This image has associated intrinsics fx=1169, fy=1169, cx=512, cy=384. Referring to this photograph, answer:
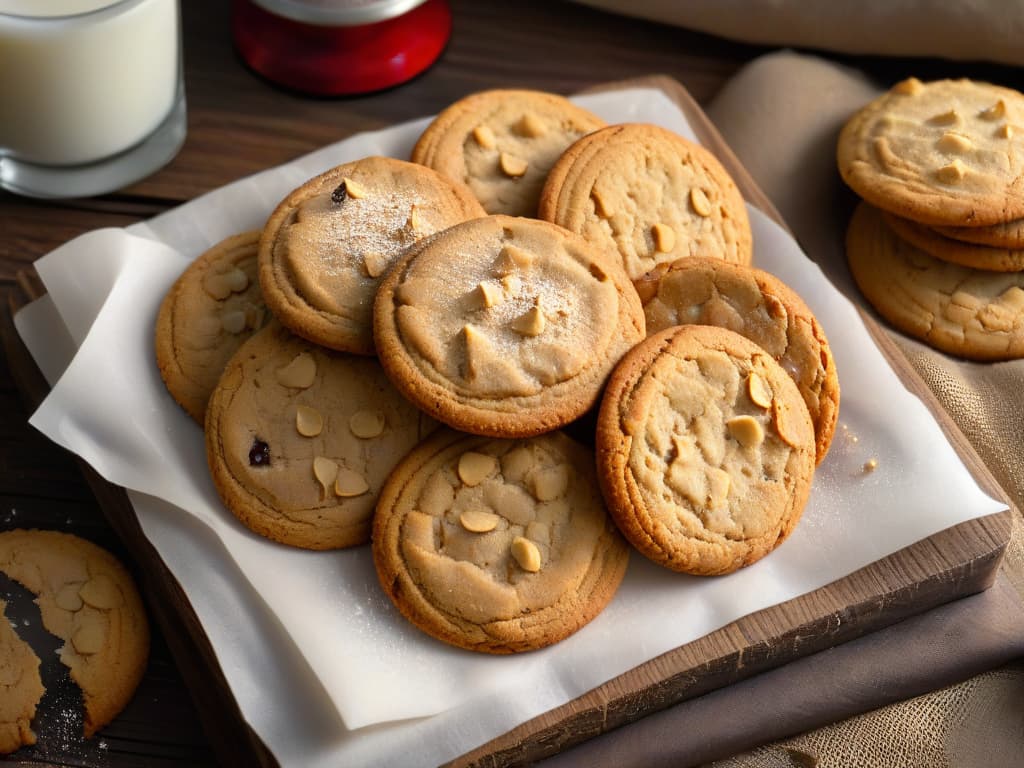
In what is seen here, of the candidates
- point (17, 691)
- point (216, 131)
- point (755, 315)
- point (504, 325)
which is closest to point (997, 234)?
point (755, 315)

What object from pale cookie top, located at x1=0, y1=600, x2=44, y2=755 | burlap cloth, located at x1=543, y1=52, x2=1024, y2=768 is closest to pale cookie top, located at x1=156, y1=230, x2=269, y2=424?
pale cookie top, located at x1=0, y1=600, x2=44, y2=755

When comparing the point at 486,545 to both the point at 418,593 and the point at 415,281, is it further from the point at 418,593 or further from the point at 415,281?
the point at 415,281

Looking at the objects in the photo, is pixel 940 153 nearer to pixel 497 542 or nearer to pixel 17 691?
pixel 497 542

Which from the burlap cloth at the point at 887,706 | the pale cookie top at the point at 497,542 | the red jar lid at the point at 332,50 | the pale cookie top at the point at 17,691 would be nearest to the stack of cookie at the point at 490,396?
the pale cookie top at the point at 497,542

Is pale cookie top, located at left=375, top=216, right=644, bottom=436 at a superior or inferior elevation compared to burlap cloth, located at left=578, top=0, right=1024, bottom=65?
inferior

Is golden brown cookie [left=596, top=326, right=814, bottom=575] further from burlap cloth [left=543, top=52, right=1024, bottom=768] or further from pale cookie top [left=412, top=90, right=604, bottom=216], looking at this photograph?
pale cookie top [left=412, top=90, right=604, bottom=216]

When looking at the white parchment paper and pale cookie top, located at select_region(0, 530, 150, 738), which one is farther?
pale cookie top, located at select_region(0, 530, 150, 738)
